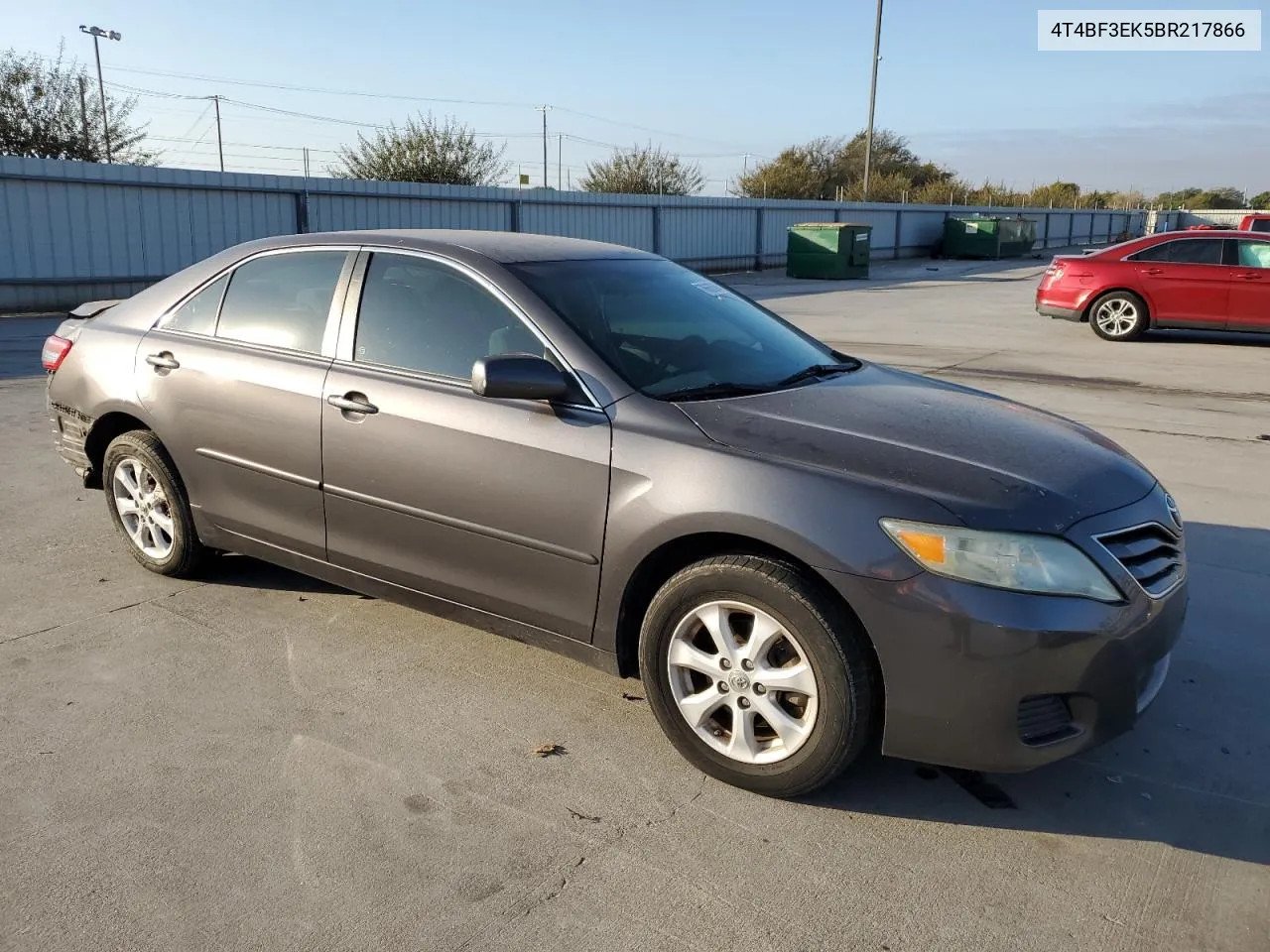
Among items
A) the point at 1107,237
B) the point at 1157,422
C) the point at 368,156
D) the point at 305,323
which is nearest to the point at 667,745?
the point at 305,323

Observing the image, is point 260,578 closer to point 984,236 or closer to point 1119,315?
point 1119,315

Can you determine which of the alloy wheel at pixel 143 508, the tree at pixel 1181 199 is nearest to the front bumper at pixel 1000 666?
the alloy wheel at pixel 143 508

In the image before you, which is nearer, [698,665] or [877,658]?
[877,658]

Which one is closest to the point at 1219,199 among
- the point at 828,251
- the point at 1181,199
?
the point at 1181,199

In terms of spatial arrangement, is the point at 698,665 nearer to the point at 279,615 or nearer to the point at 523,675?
the point at 523,675

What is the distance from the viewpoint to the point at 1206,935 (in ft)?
8.38

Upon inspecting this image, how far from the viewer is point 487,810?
3.04m

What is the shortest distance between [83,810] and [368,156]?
116ft

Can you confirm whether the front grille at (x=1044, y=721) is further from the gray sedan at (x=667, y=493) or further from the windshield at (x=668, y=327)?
the windshield at (x=668, y=327)

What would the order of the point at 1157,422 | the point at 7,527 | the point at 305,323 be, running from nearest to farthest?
the point at 305,323 → the point at 7,527 → the point at 1157,422

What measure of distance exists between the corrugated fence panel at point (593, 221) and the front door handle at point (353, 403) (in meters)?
20.7

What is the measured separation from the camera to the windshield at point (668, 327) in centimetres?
362

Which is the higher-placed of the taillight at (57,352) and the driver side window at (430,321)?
the driver side window at (430,321)

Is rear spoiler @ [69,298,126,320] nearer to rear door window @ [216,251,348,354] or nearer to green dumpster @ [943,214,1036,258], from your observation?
rear door window @ [216,251,348,354]
